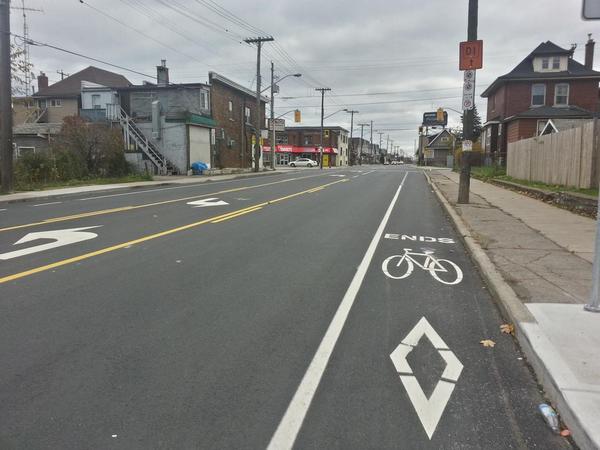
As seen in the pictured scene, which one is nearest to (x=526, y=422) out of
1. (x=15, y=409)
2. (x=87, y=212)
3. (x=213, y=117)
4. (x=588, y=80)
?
(x=15, y=409)

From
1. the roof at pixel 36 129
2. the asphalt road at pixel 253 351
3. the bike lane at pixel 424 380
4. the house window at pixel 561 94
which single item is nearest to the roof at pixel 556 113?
the house window at pixel 561 94

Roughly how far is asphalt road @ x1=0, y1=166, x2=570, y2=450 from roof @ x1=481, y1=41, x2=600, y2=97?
3783cm

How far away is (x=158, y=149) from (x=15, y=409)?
36524 millimetres

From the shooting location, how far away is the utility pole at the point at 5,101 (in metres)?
19.3

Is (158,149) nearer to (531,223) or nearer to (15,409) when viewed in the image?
Answer: (531,223)

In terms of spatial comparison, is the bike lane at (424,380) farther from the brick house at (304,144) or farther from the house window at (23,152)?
the brick house at (304,144)

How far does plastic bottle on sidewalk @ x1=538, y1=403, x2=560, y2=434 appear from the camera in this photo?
3.31 meters

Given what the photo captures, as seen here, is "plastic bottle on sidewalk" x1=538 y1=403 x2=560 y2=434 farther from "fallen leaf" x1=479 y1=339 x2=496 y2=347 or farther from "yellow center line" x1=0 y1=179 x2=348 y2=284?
"yellow center line" x1=0 y1=179 x2=348 y2=284

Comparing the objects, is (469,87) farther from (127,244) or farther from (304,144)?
(304,144)

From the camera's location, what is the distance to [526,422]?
11.1ft

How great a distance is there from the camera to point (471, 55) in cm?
1524

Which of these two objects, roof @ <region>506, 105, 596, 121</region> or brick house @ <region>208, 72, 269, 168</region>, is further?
brick house @ <region>208, 72, 269, 168</region>

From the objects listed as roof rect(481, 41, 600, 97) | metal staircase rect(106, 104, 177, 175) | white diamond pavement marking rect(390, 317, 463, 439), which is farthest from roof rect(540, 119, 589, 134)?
white diamond pavement marking rect(390, 317, 463, 439)

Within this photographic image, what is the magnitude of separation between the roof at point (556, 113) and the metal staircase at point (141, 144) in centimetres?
2713
